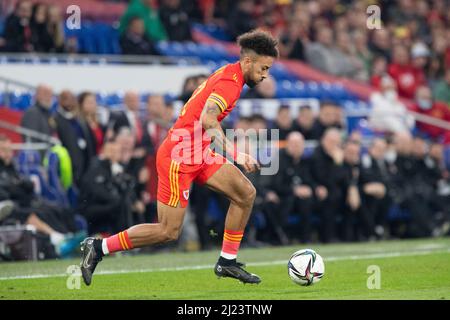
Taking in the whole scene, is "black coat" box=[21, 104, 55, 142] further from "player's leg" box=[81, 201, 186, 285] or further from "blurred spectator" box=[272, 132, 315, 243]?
"player's leg" box=[81, 201, 186, 285]

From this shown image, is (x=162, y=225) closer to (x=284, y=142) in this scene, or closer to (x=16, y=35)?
(x=284, y=142)

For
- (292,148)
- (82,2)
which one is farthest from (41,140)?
(82,2)

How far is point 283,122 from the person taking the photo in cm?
1811

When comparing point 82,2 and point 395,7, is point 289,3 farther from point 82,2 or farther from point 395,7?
point 82,2

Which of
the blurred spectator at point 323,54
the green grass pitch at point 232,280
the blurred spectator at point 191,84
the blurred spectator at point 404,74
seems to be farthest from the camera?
the blurred spectator at point 323,54

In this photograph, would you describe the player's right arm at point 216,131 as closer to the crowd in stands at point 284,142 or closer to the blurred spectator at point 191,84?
the crowd in stands at point 284,142

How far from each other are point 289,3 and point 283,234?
9.70m

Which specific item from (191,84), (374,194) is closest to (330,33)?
(374,194)

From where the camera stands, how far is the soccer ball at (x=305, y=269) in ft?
34.2

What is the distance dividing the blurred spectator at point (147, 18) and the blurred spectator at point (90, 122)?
15.9 feet

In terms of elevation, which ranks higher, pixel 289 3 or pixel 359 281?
pixel 289 3

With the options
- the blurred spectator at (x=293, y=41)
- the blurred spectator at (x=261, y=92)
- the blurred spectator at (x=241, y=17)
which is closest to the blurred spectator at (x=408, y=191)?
the blurred spectator at (x=261, y=92)

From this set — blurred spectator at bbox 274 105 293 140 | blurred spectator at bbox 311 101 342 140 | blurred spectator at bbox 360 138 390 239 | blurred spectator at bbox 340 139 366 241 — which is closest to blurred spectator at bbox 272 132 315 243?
blurred spectator at bbox 274 105 293 140

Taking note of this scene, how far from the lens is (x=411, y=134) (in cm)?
2125
